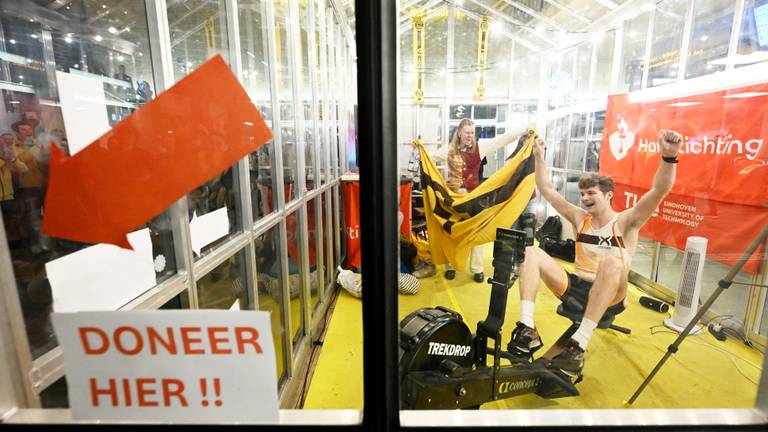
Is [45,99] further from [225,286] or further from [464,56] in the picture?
[464,56]

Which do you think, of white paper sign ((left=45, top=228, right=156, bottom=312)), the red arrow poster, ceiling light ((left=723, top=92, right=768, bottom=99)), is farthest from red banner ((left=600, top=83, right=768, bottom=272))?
white paper sign ((left=45, top=228, right=156, bottom=312))

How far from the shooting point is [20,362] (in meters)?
0.75

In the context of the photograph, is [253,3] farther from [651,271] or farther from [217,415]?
[651,271]

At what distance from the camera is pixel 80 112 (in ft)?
2.67

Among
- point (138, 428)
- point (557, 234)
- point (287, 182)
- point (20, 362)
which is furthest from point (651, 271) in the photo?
point (20, 362)

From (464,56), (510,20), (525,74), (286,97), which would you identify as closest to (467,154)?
(286,97)

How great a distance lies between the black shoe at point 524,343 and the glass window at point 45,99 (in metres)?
2.05

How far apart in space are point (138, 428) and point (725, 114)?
3788 millimetres

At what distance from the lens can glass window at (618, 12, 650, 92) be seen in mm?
3252

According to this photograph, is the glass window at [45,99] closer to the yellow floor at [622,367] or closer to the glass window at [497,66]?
the yellow floor at [622,367]

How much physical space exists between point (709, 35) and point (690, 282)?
85.6 inches

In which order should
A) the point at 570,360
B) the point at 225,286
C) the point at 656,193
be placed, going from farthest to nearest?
the point at 570,360, the point at 656,193, the point at 225,286

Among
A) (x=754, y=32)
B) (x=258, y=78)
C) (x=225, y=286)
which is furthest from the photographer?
(x=754, y=32)

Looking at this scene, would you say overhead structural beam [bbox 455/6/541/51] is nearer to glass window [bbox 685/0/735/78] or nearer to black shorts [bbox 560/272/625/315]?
glass window [bbox 685/0/735/78]
